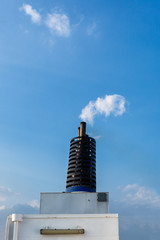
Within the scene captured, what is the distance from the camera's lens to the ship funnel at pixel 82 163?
45.5 m

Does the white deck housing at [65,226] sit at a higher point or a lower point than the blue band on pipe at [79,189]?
lower

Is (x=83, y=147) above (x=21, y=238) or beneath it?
above

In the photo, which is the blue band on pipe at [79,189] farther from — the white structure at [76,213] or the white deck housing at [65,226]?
the white deck housing at [65,226]

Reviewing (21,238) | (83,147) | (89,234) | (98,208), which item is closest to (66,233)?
(89,234)

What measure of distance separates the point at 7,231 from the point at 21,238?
4.77ft

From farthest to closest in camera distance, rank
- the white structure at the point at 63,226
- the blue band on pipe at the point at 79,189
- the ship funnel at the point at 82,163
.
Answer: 1. the ship funnel at the point at 82,163
2. the blue band on pipe at the point at 79,189
3. the white structure at the point at 63,226

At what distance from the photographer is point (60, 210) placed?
121 feet

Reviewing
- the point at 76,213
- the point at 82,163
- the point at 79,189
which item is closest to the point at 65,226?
the point at 76,213

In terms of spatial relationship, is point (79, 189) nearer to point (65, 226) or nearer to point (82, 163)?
point (82, 163)

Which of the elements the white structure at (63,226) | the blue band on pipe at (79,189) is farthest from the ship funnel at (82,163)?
the white structure at (63,226)

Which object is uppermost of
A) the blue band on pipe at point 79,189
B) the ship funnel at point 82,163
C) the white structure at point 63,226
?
the ship funnel at point 82,163

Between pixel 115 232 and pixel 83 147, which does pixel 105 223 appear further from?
pixel 83 147

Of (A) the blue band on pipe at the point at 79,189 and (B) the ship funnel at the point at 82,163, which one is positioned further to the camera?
(B) the ship funnel at the point at 82,163

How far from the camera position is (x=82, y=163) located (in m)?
47.3
